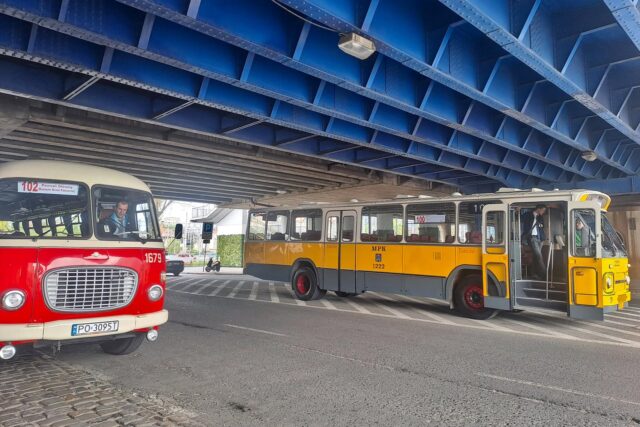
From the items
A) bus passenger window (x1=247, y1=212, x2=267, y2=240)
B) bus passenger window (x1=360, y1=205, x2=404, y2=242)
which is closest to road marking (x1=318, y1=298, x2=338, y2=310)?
bus passenger window (x1=360, y1=205, x2=404, y2=242)

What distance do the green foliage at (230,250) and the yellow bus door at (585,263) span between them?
29.3 m

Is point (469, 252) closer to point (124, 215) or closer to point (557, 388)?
point (557, 388)

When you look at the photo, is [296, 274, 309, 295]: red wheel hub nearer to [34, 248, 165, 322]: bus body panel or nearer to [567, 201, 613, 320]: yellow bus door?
[567, 201, 613, 320]: yellow bus door

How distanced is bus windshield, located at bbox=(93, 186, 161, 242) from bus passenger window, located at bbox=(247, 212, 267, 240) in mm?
9401

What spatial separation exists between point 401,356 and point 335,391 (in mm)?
2064

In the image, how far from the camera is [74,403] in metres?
4.68

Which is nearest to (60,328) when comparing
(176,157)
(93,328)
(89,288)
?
(93,328)

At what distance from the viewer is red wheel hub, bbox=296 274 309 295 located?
48.3 feet

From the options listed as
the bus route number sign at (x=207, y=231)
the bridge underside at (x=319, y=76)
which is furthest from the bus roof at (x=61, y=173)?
the bus route number sign at (x=207, y=231)

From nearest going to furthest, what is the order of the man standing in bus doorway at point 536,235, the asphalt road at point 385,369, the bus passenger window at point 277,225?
the asphalt road at point 385,369 → the man standing in bus doorway at point 536,235 → the bus passenger window at point 277,225

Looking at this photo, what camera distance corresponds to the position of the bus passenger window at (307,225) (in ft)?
47.8

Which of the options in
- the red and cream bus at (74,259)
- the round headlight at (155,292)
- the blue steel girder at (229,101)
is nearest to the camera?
the red and cream bus at (74,259)

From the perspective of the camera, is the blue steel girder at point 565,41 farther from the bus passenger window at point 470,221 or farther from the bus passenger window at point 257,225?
the bus passenger window at point 257,225

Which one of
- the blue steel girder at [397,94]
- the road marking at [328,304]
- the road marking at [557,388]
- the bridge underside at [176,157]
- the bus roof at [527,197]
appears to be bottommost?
the road marking at [328,304]
